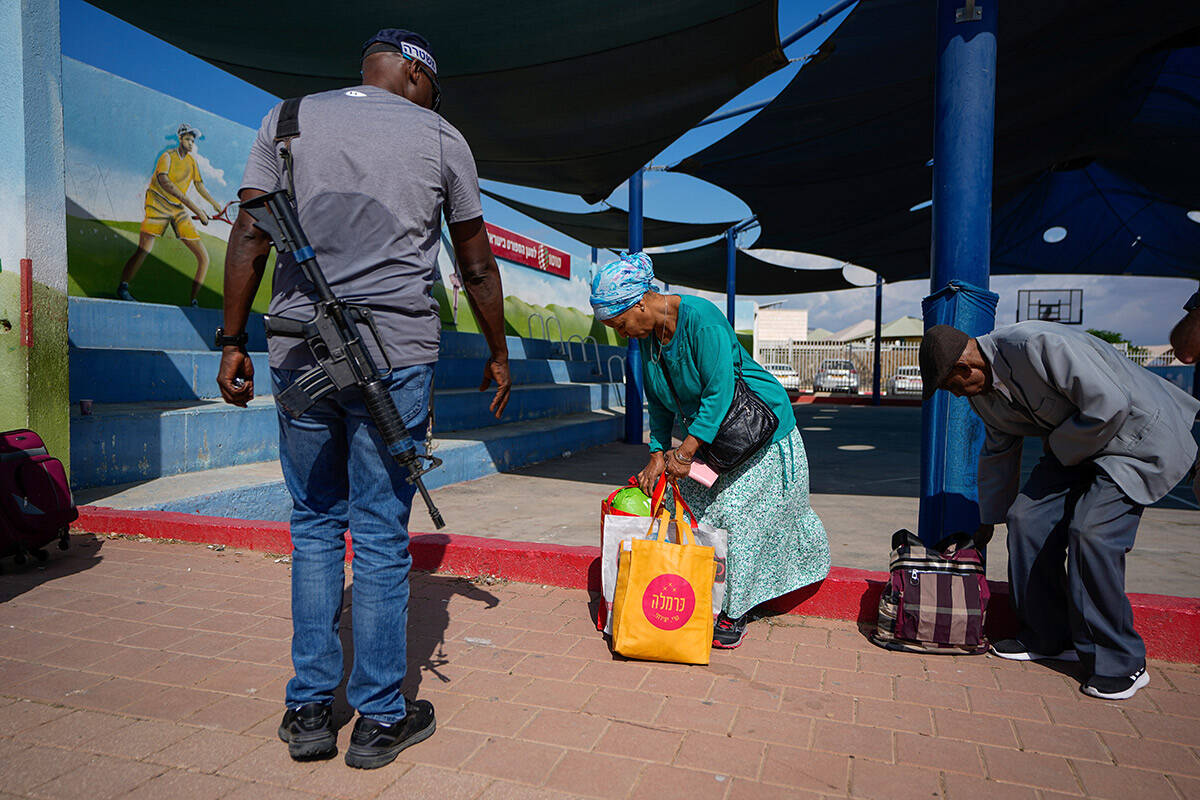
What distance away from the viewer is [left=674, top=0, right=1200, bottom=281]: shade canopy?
20.6 feet

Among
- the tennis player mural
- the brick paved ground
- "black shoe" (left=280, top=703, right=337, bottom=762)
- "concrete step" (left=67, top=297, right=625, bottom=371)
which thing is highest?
the tennis player mural

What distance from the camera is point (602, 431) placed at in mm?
10695

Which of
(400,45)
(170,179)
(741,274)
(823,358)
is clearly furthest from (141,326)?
(823,358)

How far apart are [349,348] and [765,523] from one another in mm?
1789

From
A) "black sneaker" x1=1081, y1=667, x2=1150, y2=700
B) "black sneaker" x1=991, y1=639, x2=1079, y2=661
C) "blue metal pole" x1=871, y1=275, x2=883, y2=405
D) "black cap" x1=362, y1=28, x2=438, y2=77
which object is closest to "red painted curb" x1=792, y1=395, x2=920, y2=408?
"blue metal pole" x1=871, y1=275, x2=883, y2=405

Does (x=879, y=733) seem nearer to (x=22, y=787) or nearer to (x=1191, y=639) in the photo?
(x=1191, y=639)

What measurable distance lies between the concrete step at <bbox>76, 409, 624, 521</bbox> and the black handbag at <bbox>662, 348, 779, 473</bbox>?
3.30 metres

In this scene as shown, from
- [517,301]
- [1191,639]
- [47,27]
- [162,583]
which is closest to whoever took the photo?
[1191,639]

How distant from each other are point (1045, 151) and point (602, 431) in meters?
7.23

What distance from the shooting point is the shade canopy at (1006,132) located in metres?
6.27

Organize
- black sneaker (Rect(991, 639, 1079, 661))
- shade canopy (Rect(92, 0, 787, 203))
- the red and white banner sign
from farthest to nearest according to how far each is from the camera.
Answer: the red and white banner sign < shade canopy (Rect(92, 0, 787, 203)) < black sneaker (Rect(991, 639, 1079, 661))

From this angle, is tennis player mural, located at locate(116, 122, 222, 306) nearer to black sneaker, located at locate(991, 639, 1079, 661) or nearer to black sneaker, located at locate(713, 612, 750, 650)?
black sneaker, located at locate(713, 612, 750, 650)

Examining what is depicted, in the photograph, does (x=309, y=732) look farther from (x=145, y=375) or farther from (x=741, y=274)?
(x=741, y=274)

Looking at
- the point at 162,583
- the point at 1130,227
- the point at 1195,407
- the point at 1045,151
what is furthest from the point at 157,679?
the point at 1130,227
